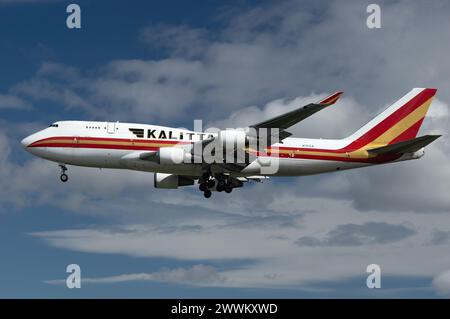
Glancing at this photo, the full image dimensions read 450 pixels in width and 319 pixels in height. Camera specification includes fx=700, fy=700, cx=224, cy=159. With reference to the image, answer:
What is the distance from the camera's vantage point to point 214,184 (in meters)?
56.2

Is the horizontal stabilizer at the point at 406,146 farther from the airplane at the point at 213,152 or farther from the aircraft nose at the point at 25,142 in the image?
the aircraft nose at the point at 25,142

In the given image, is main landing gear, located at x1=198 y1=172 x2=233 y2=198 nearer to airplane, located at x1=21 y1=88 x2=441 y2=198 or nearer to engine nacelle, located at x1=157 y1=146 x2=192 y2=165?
airplane, located at x1=21 y1=88 x2=441 y2=198

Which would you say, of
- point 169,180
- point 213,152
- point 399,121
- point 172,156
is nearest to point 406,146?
point 399,121

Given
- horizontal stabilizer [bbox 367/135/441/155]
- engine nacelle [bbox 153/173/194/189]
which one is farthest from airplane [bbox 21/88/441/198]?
engine nacelle [bbox 153/173/194/189]

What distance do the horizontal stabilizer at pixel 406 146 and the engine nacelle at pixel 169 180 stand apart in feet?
52.9

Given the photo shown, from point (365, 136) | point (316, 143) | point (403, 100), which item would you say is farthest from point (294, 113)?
point (403, 100)

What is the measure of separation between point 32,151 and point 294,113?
21.4 meters

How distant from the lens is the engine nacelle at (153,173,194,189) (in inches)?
2373

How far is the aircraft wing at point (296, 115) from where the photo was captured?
44688 mm

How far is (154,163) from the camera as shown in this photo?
172 ft

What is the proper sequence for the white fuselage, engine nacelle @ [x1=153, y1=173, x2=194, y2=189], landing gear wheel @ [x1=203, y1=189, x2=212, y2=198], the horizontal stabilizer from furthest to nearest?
engine nacelle @ [x1=153, y1=173, x2=194, y2=189], landing gear wheel @ [x1=203, y1=189, x2=212, y2=198], the horizontal stabilizer, the white fuselage

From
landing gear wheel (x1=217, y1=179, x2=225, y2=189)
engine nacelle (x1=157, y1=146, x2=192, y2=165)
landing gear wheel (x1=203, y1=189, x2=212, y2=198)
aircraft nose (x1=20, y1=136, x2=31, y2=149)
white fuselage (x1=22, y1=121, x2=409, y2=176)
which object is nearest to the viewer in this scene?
engine nacelle (x1=157, y1=146, x2=192, y2=165)

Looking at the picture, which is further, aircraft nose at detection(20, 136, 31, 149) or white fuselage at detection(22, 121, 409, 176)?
aircraft nose at detection(20, 136, 31, 149)

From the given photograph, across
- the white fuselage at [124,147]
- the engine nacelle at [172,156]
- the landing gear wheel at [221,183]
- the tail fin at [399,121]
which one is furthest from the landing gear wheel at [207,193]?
the tail fin at [399,121]
